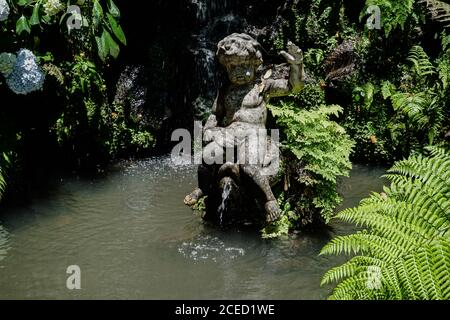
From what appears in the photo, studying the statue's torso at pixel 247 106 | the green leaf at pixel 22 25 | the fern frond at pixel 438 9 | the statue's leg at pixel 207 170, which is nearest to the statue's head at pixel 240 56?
the statue's torso at pixel 247 106

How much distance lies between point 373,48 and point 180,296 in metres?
6.22

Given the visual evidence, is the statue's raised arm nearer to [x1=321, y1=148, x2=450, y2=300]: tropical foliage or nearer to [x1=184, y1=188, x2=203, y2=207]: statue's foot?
[x1=184, y1=188, x2=203, y2=207]: statue's foot

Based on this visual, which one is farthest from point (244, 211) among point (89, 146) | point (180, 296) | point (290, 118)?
point (89, 146)

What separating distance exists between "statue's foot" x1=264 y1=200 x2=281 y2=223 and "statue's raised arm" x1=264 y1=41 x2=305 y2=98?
51.3 inches

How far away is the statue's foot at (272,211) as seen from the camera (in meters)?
5.37

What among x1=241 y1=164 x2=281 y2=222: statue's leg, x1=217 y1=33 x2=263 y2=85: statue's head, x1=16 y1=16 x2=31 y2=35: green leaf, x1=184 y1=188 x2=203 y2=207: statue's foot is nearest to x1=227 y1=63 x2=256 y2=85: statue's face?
x1=217 y1=33 x2=263 y2=85: statue's head

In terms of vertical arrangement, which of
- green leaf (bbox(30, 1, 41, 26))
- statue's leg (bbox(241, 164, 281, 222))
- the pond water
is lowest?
the pond water

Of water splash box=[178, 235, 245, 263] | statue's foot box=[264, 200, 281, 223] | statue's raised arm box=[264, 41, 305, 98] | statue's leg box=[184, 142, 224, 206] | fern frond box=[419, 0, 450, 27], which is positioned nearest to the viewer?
water splash box=[178, 235, 245, 263]

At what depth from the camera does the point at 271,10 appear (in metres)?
9.24

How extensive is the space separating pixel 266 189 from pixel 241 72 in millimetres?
1356

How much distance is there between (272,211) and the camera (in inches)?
212

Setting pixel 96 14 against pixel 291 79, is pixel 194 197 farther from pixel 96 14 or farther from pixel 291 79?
pixel 96 14

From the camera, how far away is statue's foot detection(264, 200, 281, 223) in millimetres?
5372

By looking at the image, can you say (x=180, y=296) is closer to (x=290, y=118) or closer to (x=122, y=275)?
(x=122, y=275)
